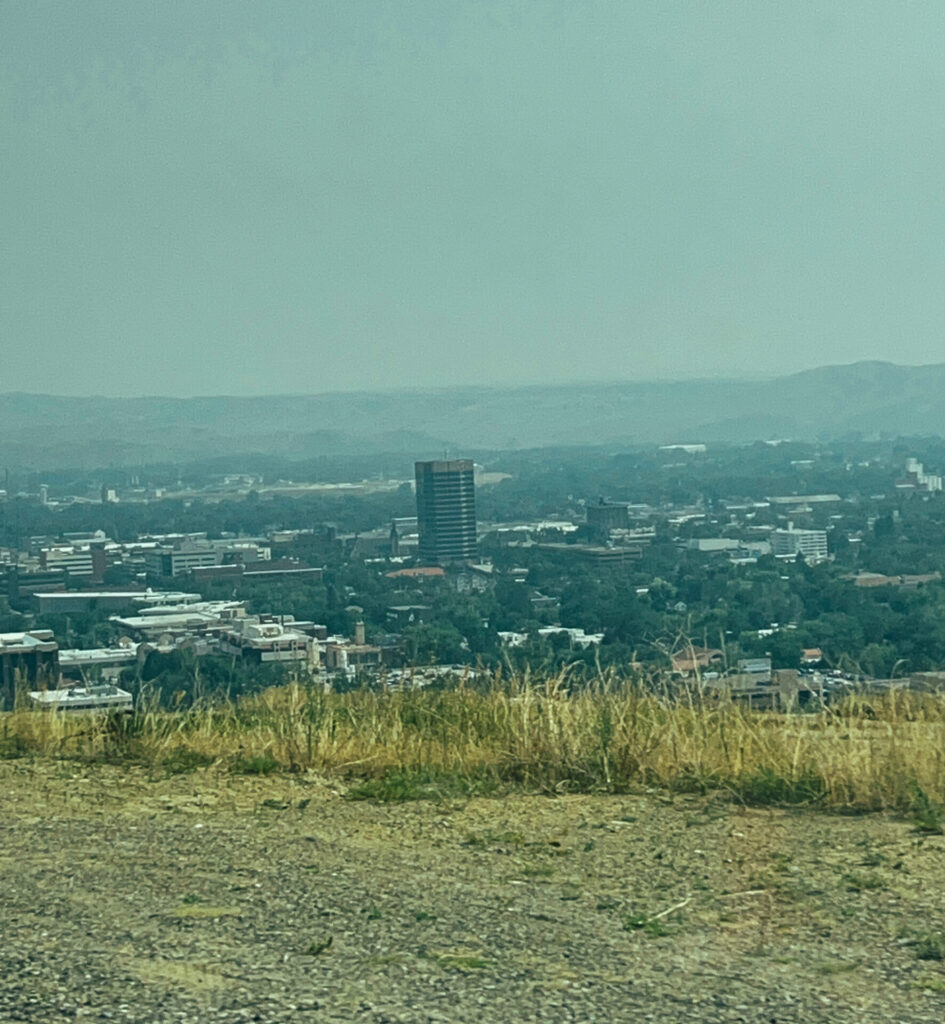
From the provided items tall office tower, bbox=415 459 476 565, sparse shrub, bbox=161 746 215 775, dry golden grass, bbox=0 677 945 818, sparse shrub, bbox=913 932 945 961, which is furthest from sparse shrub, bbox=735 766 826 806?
tall office tower, bbox=415 459 476 565

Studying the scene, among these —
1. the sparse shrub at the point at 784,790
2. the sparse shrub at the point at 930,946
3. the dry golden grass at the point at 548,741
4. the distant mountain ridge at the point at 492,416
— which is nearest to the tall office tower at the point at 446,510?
the dry golden grass at the point at 548,741

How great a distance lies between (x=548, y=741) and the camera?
529 centimetres

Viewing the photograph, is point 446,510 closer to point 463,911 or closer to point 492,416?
point 463,911

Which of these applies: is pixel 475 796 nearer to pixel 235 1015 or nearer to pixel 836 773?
pixel 836 773

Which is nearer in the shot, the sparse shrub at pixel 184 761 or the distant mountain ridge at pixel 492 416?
the sparse shrub at pixel 184 761

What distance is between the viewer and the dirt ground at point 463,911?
9.39ft

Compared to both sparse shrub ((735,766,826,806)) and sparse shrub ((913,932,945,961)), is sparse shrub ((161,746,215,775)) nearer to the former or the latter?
sparse shrub ((735,766,826,806))

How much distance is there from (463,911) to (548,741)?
1807mm

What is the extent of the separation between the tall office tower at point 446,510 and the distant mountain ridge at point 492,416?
4958cm

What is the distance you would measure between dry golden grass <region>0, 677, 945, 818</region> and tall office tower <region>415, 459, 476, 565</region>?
26282mm

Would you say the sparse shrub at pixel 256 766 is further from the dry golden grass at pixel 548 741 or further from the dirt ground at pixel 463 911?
the dirt ground at pixel 463 911

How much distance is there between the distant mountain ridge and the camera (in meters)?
103

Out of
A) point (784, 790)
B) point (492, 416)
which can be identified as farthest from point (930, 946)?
point (492, 416)

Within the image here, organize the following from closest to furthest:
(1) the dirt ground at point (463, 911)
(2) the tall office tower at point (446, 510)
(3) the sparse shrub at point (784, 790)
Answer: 1. (1) the dirt ground at point (463, 911)
2. (3) the sparse shrub at point (784, 790)
3. (2) the tall office tower at point (446, 510)
